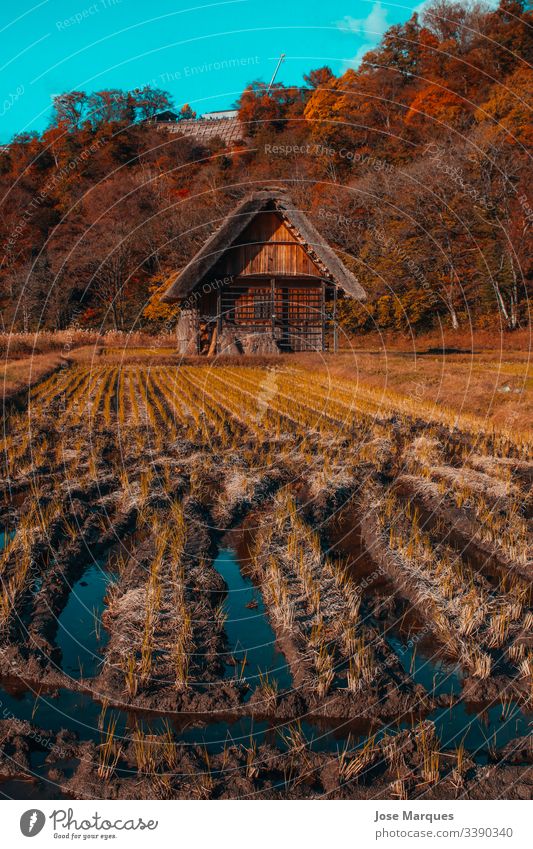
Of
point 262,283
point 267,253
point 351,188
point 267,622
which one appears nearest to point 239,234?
point 267,253

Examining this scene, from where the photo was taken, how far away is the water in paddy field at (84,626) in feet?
14.8

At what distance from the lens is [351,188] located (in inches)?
1156

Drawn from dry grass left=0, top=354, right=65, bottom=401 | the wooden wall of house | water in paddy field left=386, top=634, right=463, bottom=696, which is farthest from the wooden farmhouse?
water in paddy field left=386, top=634, right=463, bottom=696

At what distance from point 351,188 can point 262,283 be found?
6731 mm

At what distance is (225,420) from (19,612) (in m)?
7.59

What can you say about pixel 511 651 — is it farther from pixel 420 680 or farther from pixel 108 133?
pixel 108 133

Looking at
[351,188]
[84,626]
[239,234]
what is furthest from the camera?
[351,188]

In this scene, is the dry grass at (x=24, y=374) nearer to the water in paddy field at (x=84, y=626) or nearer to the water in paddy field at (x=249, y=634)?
the water in paddy field at (x=84, y=626)

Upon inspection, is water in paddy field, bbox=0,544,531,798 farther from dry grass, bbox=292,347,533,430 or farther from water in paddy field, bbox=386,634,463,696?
dry grass, bbox=292,347,533,430

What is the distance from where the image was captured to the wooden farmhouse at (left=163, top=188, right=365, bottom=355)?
80.6 ft

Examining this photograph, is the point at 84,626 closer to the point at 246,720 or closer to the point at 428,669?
the point at 246,720

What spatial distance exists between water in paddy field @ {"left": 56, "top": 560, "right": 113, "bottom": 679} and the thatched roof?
1930 centimetres
